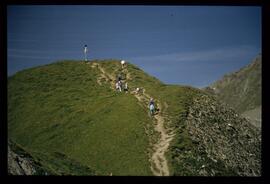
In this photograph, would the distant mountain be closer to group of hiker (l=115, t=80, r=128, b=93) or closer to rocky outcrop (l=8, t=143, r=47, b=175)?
group of hiker (l=115, t=80, r=128, b=93)

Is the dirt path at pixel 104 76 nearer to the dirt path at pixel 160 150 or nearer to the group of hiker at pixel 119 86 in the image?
the group of hiker at pixel 119 86

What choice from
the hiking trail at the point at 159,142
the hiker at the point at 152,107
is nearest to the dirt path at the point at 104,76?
the hiking trail at the point at 159,142

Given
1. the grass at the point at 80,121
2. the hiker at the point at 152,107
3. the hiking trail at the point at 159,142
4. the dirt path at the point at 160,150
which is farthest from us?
the hiker at the point at 152,107

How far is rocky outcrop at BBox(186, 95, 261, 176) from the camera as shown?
31.6 metres

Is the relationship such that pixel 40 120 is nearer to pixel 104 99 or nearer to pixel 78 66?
pixel 104 99

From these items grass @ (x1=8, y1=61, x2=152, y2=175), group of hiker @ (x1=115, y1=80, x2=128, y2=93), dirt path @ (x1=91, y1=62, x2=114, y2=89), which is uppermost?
dirt path @ (x1=91, y1=62, x2=114, y2=89)

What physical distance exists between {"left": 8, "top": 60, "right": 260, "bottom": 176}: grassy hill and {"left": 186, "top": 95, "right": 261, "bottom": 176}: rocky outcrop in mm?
106

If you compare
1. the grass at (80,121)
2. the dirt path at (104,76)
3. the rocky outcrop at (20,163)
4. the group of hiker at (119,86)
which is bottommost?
the rocky outcrop at (20,163)

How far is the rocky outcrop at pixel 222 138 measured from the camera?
1244 inches

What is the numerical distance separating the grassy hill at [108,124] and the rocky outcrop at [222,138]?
11 centimetres

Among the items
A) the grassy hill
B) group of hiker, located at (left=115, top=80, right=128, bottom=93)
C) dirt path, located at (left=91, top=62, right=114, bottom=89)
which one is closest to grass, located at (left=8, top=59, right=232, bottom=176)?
the grassy hill

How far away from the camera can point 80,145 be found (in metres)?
31.4
